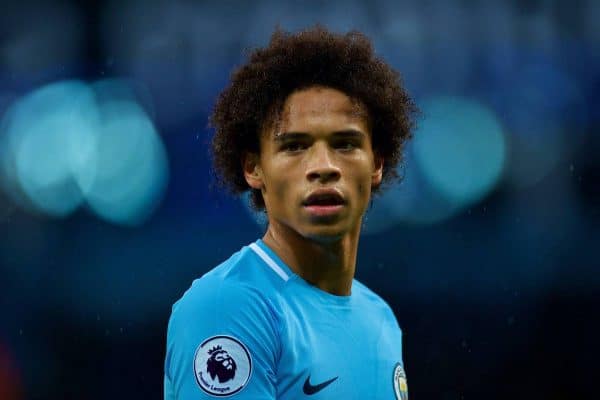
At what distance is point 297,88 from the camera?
2441mm

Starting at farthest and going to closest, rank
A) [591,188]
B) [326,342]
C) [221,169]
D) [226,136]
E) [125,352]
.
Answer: [591,188]
[125,352]
[221,169]
[226,136]
[326,342]

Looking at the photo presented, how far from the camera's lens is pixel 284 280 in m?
2.33

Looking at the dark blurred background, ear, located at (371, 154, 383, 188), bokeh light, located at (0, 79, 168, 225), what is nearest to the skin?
ear, located at (371, 154, 383, 188)

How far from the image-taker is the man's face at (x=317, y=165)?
229 centimetres

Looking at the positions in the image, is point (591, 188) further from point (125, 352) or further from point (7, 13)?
point (7, 13)

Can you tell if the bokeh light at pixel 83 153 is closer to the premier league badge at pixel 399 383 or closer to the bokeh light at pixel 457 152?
the bokeh light at pixel 457 152

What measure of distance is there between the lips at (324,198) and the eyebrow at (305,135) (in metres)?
0.15

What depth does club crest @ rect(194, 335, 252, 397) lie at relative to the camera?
2.01 m

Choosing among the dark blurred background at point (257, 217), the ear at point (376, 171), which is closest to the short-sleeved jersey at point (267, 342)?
the ear at point (376, 171)

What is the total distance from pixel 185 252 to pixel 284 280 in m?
3.33

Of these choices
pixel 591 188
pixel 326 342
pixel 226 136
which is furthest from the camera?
pixel 591 188

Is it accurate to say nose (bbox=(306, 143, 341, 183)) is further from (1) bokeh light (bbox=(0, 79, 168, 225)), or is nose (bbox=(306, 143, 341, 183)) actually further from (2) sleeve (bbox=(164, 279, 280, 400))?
(1) bokeh light (bbox=(0, 79, 168, 225))

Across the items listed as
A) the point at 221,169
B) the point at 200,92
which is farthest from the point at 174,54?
the point at 221,169

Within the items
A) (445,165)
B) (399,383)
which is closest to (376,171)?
(399,383)
